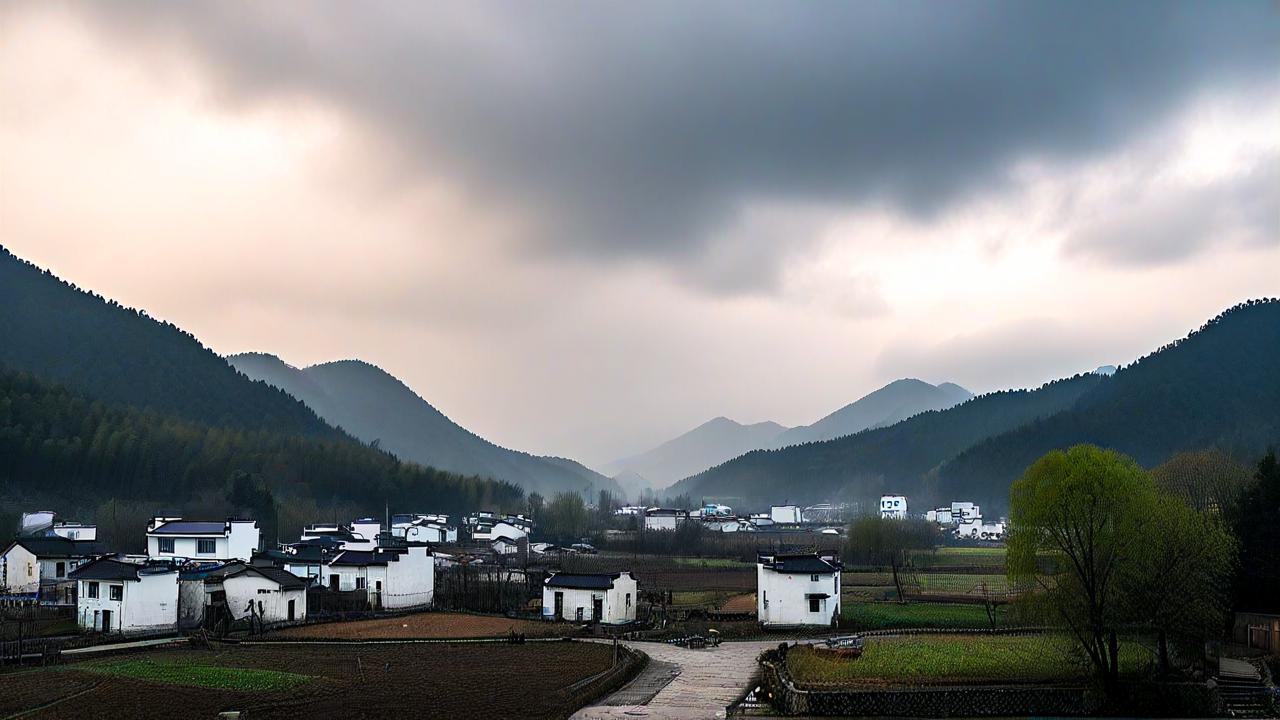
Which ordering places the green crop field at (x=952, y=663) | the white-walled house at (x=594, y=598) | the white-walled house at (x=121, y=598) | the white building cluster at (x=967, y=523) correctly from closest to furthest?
1. the green crop field at (x=952, y=663)
2. the white-walled house at (x=121, y=598)
3. the white-walled house at (x=594, y=598)
4. the white building cluster at (x=967, y=523)

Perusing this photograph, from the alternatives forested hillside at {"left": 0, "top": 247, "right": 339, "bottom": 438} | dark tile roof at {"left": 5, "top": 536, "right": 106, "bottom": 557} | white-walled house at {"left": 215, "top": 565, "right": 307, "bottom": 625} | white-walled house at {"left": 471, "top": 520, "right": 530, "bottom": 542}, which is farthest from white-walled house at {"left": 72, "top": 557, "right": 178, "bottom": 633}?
forested hillside at {"left": 0, "top": 247, "right": 339, "bottom": 438}

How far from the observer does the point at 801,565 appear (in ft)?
142

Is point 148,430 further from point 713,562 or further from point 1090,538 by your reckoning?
point 1090,538

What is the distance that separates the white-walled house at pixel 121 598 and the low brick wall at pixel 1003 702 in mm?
28765

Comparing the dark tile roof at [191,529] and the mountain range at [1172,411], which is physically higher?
the mountain range at [1172,411]

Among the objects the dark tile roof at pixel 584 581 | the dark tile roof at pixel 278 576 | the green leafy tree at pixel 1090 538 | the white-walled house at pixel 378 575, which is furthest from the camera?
the white-walled house at pixel 378 575

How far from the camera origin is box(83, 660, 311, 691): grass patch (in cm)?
2952

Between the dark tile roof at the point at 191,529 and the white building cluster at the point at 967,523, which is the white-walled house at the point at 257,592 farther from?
the white building cluster at the point at 967,523

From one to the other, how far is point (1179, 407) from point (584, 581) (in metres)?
116

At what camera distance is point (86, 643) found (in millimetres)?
38219

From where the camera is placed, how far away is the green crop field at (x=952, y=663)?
27766 millimetres

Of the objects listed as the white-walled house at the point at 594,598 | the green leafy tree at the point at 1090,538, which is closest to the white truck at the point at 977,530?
the white-walled house at the point at 594,598

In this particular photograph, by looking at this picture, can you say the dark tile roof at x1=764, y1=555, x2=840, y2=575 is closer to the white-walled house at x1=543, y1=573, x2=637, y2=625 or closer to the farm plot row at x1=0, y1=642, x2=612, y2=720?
the white-walled house at x1=543, y1=573, x2=637, y2=625

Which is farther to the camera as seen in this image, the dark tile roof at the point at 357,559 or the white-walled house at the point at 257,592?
the dark tile roof at the point at 357,559
